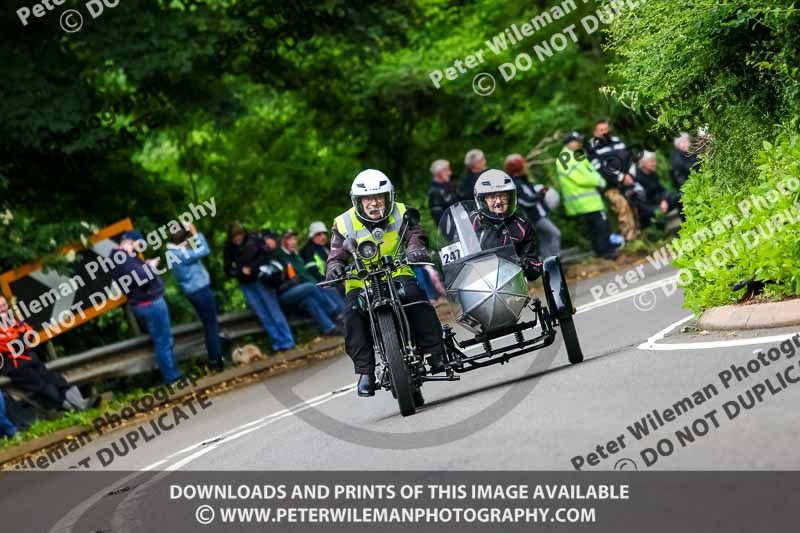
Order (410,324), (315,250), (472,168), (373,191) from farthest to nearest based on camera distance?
1. (315,250)
2. (472,168)
3. (410,324)
4. (373,191)

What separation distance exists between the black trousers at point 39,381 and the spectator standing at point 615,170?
9.62m

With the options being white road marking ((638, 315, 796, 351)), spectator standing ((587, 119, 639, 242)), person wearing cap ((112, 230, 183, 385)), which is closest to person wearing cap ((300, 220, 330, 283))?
person wearing cap ((112, 230, 183, 385))

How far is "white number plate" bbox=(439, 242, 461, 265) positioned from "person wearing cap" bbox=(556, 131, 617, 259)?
34.7ft

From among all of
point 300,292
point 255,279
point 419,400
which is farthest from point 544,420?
point 300,292

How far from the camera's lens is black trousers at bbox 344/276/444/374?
40.3 feet

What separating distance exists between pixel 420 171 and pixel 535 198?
4.36m

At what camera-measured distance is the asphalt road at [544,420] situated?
344 inches

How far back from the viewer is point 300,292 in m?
21.3

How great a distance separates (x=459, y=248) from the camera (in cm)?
1273

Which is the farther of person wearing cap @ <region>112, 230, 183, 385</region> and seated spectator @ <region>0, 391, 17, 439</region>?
person wearing cap @ <region>112, 230, 183, 385</region>

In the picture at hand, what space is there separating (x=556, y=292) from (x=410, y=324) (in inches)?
54.2

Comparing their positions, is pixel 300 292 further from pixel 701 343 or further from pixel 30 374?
pixel 701 343

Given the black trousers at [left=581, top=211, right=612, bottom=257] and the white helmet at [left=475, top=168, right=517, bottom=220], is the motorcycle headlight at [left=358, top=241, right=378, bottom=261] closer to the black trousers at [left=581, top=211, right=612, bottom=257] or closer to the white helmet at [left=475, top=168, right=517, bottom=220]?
the white helmet at [left=475, top=168, right=517, bottom=220]
